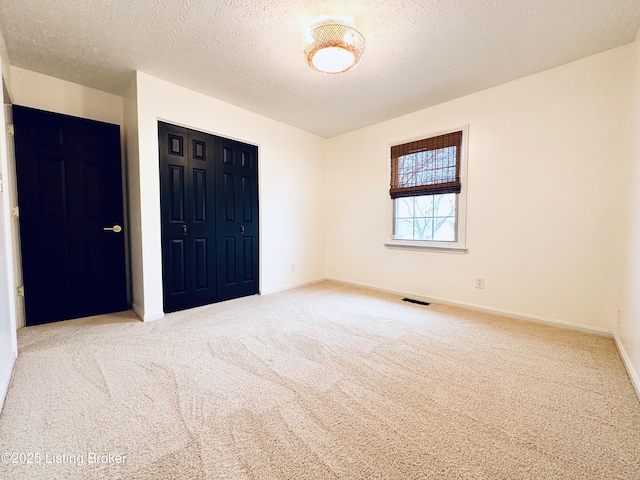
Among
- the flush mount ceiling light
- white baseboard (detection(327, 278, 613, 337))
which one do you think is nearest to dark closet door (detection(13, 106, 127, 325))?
the flush mount ceiling light

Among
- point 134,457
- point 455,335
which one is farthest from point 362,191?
point 134,457

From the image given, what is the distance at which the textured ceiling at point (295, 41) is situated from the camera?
5.99ft

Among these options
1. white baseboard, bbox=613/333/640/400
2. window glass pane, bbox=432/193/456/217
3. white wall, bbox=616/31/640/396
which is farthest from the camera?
window glass pane, bbox=432/193/456/217

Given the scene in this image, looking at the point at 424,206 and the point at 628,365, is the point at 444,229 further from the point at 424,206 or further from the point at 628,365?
the point at 628,365

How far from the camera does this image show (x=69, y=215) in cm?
272

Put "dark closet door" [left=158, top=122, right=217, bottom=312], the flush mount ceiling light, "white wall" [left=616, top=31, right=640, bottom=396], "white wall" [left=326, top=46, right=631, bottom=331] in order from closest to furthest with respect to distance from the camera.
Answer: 1. "white wall" [left=616, top=31, right=640, bottom=396]
2. the flush mount ceiling light
3. "white wall" [left=326, top=46, right=631, bottom=331]
4. "dark closet door" [left=158, top=122, right=217, bottom=312]

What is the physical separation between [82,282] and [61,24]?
7.54 feet

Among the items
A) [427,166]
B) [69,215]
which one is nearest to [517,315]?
[427,166]

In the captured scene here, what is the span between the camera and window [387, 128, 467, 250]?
10.4 feet

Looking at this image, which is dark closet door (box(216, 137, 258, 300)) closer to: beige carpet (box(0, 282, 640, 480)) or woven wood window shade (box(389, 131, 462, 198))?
beige carpet (box(0, 282, 640, 480))

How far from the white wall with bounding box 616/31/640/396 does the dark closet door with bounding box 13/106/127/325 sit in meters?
4.52

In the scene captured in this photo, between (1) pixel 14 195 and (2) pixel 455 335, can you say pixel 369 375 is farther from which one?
(1) pixel 14 195

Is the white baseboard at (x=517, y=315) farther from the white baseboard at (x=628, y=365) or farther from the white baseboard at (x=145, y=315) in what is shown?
the white baseboard at (x=145, y=315)

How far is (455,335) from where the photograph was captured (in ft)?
7.82
